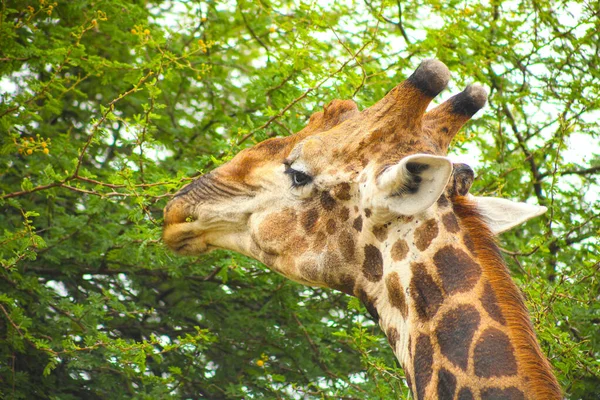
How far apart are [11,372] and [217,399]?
154 centimetres

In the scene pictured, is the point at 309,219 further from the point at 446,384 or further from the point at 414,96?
the point at 446,384

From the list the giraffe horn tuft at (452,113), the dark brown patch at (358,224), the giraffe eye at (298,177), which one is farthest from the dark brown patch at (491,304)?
the giraffe eye at (298,177)

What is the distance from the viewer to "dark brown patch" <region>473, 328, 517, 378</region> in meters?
3.02

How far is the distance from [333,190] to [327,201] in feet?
0.21

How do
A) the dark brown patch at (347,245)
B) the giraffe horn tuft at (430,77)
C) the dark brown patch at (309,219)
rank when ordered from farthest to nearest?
the dark brown patch at (309,219) < the dark brown patch at (347,245) < the giraffe horn tuft at (430,77)

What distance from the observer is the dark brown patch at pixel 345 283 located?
3.73m

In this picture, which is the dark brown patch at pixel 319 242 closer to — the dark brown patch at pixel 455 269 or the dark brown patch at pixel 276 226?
the dark brown patch at pixel 276 226

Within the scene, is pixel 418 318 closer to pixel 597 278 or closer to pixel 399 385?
A: pixel 399 385

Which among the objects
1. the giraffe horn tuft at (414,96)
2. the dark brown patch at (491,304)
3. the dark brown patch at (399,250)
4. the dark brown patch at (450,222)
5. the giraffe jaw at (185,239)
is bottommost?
the dark brown patch at (491,304)

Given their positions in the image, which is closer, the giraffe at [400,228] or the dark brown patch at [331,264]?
the giraffe at [400,228]

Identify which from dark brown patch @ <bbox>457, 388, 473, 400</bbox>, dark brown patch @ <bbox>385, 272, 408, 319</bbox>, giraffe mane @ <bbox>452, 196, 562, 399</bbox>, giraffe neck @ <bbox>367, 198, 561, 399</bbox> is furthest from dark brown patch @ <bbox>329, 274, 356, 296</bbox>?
dark brown patch @ <bbox>457, 388, 473, 400</bbox>

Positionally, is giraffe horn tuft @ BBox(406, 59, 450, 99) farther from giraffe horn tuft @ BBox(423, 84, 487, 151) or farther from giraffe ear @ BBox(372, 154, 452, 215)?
giraffe ear @ BBox(372, 154, 452, 215)

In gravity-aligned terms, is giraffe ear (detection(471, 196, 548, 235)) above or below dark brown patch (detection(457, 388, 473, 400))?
above

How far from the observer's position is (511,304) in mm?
3205
